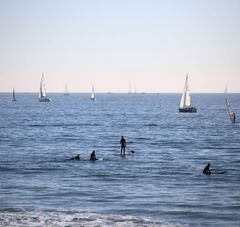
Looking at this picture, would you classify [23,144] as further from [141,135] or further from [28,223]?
[28,223]

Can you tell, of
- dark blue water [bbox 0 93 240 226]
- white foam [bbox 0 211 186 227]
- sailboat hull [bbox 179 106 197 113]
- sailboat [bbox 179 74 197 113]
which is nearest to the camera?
white foam [bbox 0 211 186 227]

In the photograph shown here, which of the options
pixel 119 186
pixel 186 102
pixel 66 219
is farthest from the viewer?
pixel 186 102

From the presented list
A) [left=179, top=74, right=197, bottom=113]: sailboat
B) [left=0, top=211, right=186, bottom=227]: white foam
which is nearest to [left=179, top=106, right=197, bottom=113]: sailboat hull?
[left=179, top=74, right=197, bottom=113]: sailboat

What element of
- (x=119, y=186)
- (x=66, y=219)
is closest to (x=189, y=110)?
(x=119, y=186)

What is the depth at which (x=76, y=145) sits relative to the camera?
72875 mm

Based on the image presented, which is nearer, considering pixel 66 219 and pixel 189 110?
pixel 66 219

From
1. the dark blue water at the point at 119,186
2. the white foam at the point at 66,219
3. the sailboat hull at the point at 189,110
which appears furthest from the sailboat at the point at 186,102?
the white foam at the point at 66,219

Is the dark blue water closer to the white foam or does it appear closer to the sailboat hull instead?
the white foam

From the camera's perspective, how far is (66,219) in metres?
29.1

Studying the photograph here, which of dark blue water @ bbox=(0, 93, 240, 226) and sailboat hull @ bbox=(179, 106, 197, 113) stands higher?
sailboat hull @ bbox=(179, 106, 197, 113)

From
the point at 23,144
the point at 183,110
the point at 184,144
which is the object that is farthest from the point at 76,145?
the point at 183,110

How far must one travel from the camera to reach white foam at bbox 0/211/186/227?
2819 centimetres

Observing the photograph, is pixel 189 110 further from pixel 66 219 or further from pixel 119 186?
pixel 66 219

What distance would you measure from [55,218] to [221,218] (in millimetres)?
9940
